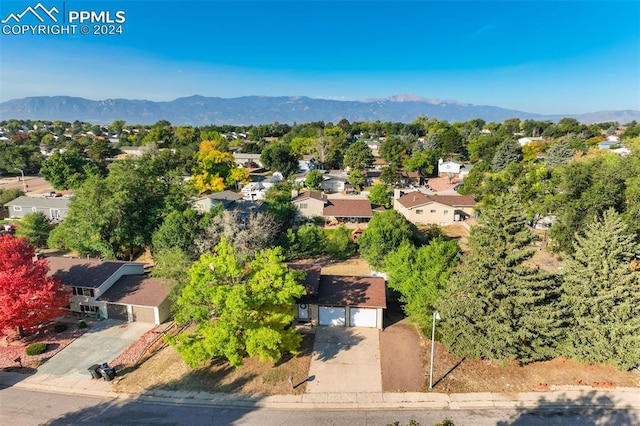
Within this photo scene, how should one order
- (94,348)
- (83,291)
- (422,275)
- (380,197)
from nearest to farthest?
(94,348) < (422,275) < (83,291) < (380,197)

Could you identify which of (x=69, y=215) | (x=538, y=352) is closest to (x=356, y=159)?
(x=69, y=215)

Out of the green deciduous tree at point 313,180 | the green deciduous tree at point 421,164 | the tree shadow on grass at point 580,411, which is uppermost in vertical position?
the green deciduous tree at point 421,164

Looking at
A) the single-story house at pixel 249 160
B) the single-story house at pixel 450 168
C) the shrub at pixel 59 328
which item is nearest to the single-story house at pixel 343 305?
the shrub at pixel 59 328

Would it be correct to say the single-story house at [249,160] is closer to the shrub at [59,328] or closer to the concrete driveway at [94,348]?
the concrete driveway at [94,348]

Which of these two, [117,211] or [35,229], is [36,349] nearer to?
[117,211]

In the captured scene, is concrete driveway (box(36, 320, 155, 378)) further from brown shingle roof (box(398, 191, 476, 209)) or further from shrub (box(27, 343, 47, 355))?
brown shingle roof (box(398, 191, 476, 209))

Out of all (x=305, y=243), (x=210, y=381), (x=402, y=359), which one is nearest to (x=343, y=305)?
(x=402, y=359)
